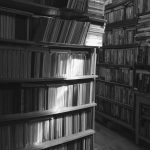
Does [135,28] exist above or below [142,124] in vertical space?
above

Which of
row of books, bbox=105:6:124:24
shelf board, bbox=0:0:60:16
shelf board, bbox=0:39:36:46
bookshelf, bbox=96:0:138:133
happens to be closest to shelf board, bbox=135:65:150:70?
bookshelf, bbox=96:0:138:133

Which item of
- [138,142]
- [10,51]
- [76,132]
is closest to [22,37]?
[10,51]

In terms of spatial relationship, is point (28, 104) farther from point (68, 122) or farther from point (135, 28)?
point (135, 28)

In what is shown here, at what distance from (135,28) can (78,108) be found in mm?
1670

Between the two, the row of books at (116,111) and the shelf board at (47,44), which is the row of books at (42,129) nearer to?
the shelf board at (47,44)

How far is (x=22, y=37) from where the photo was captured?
1.74 m

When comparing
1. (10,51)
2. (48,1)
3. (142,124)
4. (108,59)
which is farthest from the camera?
(108,59)

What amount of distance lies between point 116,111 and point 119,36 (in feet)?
4.30

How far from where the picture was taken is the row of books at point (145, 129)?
265cm

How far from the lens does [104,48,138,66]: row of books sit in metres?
3.05

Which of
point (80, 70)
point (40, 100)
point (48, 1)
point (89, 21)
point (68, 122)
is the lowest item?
point (68, 122)

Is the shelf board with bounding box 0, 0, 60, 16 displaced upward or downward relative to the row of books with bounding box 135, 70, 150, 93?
upward

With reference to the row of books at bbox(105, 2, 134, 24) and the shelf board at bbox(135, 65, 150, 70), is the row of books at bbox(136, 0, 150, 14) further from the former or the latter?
the shelf board at bbox(135, 65, 150, 70)

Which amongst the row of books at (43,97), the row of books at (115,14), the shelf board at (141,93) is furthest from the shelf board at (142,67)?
the row of books at (43,97)
